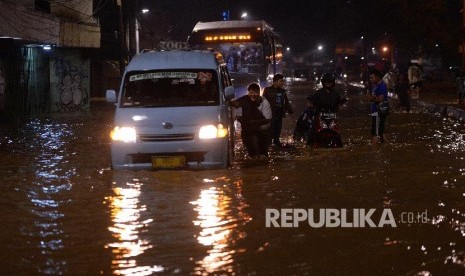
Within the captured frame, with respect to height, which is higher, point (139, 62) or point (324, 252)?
point (139, 62)

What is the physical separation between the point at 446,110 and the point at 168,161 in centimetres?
1971

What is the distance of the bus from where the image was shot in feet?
94.1

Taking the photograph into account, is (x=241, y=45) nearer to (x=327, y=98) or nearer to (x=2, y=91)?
(x=2, y=91)

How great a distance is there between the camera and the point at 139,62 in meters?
14.6

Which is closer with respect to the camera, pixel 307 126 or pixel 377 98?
pixel 377 98

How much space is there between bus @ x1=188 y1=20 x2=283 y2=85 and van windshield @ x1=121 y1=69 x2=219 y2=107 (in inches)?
560

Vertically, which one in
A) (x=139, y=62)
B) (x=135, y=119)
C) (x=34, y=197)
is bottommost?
(x=34, y=197)

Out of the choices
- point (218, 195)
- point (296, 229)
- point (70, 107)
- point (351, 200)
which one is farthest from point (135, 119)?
point (70, 107)

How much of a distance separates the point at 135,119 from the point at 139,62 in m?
1.62

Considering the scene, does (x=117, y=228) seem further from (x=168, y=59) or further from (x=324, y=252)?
(x=168, y=59)

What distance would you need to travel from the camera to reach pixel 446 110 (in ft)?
100

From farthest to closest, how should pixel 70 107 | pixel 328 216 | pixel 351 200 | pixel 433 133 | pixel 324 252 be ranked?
pixel 70 107
pixel 433 133
pixel 351 200
pixel 328 216
pixel 324 252

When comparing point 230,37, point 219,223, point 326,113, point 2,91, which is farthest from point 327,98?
point 2,91

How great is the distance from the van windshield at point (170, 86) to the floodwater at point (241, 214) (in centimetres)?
134
